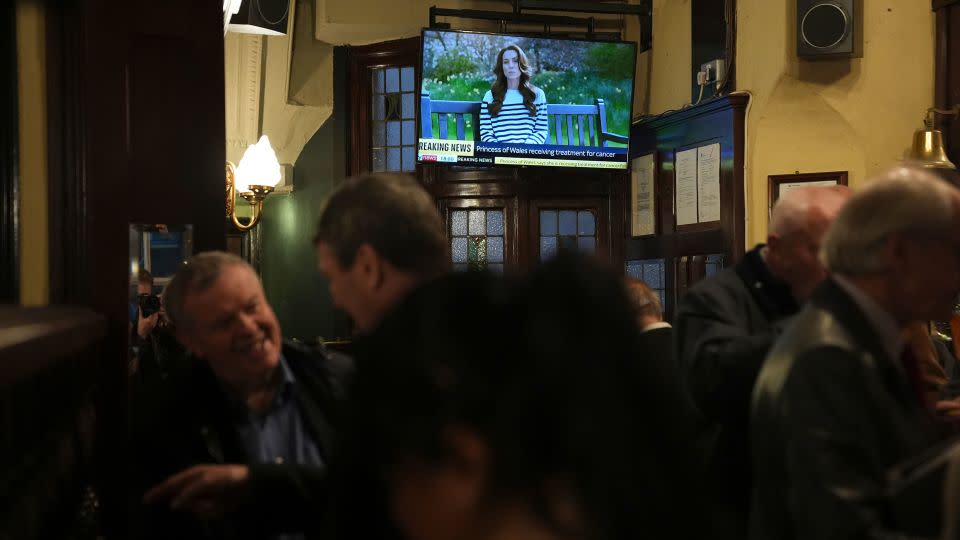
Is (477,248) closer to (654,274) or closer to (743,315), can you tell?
(654,274)

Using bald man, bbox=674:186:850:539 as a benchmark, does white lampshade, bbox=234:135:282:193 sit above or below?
above

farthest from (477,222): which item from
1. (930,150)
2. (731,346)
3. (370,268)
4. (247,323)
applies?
(370,268)

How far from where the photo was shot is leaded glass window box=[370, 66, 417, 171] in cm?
920

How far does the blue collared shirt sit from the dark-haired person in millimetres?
1378

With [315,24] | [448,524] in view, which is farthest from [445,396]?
[315,24]

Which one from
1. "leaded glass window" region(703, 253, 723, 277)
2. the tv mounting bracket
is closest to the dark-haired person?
"leaded glass window" region(703, 253, 723, 277)

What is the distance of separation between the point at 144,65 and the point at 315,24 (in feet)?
20.1

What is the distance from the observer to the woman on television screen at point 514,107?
813cm

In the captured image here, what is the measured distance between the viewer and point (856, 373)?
5.36ft

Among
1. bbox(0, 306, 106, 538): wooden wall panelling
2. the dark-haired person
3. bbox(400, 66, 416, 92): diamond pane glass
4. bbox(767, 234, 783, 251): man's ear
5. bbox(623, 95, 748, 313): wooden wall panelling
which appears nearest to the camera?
the dark-haired person

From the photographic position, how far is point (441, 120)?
812cm

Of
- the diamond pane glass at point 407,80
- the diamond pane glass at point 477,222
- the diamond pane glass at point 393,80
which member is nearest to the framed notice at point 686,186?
the diamond pane glass at point 477,222

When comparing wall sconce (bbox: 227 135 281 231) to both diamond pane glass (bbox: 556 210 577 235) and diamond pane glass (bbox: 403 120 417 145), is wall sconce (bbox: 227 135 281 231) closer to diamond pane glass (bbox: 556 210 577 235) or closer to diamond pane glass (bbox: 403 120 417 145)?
diamond pane glass (bbox: 403 120 417 145)

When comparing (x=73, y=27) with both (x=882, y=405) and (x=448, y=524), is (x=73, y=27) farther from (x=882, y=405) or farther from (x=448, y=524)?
(x=448, y=524)
